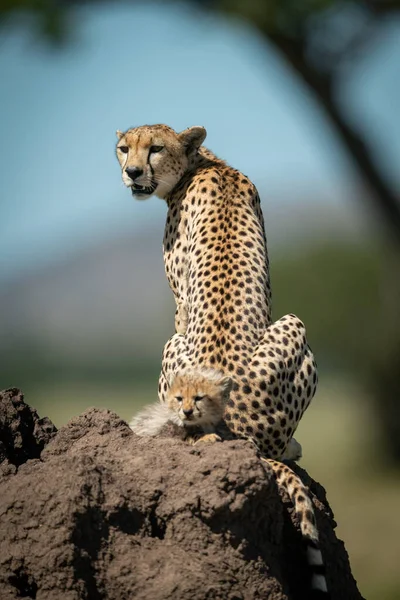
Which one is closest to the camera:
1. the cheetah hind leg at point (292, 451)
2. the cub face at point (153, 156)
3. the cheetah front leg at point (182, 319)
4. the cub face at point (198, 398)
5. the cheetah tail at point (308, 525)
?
the cheetah tail at point (308, 525)

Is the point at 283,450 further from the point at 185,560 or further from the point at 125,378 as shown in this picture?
the point at 125,378

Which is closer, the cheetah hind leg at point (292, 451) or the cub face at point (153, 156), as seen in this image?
the cheetah hind leg at point (292, 451)

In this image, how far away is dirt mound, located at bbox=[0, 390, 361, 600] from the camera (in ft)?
11.4

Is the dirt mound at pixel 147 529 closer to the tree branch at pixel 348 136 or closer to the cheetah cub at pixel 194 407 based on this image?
the cheetah cub at pixel 194 407

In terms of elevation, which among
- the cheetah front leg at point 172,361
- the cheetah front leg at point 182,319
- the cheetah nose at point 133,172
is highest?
the cheetah nose at point 133,172

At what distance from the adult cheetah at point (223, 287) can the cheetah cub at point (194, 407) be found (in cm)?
13

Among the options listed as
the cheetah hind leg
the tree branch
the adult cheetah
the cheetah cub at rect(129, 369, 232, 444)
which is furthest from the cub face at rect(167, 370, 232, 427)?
the tree branch

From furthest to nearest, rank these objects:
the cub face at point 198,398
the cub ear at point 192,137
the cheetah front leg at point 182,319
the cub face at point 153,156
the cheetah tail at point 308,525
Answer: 1. the cub ear at point 192,137
2. the cub face at point 153,156
3. the cheetah front leg at point 182,319
4. the cub face at point 198,398
5. the cheetah tail at point 308,525

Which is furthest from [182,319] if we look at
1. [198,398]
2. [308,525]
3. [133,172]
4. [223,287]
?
[308,525]

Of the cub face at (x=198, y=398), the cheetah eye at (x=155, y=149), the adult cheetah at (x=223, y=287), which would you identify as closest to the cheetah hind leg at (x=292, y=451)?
the adult cheetah at (x=223, y=287)

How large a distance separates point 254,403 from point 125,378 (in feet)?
171

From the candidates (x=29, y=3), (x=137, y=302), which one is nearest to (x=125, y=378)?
(x=137, y=302)

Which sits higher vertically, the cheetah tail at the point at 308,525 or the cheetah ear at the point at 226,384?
the cheetah ear at the point at 226,384

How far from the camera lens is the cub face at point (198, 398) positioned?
3.88m
